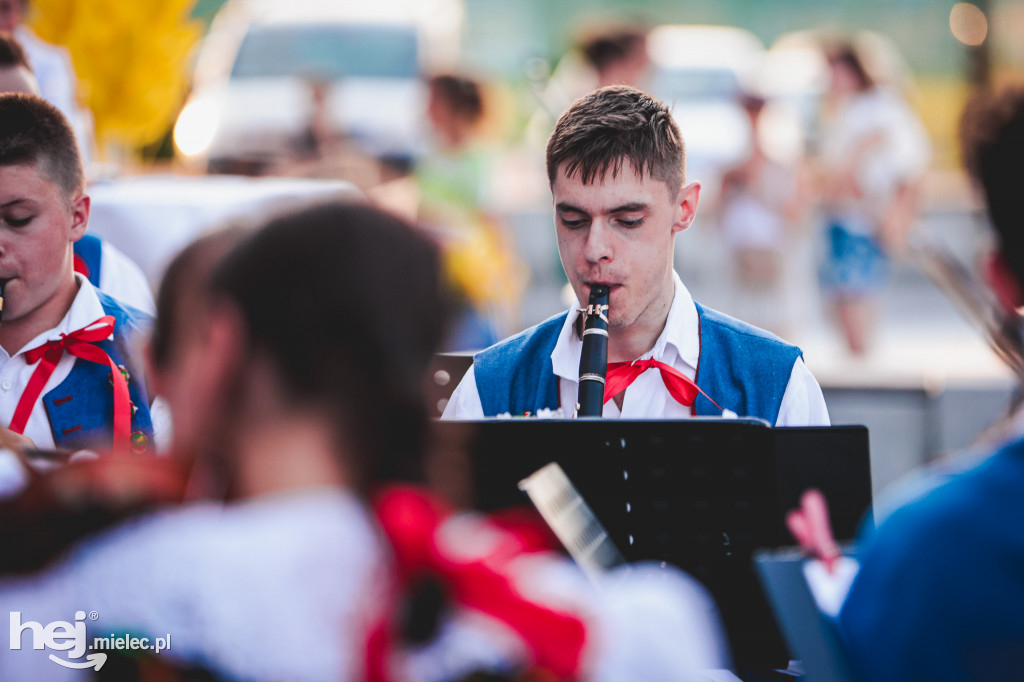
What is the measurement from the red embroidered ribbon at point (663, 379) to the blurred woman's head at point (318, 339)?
1040 mm

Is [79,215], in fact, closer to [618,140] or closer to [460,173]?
[618,140]

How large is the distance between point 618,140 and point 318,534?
4.43 feet

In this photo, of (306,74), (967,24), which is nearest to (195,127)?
(306,74)

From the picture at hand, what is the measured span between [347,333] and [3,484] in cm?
48

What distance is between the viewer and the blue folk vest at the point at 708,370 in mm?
2033

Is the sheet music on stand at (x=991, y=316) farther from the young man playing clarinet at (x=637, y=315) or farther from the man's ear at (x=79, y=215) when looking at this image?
the man's ear at (x=79, y=215)

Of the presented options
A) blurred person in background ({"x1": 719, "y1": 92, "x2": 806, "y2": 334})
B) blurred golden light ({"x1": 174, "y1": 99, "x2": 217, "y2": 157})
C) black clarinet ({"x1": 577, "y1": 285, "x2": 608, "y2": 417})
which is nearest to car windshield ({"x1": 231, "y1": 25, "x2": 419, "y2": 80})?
blurred golden light ({"x1": 174, "y1": 99, "x2": 217, "y2": 157})

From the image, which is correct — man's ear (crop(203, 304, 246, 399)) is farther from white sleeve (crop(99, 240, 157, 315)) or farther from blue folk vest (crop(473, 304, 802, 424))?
white sleeve (crop(99, 240, 157, 315))

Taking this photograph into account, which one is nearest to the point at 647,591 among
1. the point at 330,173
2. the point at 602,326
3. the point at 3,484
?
the point at 3,484

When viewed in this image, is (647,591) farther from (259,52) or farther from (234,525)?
(259,52)

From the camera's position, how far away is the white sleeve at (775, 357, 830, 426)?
78.9 inches

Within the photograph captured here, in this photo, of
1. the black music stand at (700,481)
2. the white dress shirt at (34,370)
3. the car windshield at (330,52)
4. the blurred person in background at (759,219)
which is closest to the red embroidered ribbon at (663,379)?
the black music stand at (700,481)

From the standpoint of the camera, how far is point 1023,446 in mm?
1027

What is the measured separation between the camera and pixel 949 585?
1.03 m
